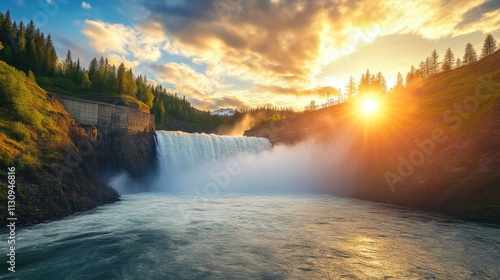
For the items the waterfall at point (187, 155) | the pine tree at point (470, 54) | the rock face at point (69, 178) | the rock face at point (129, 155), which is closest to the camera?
the rock face at point (69, 178)

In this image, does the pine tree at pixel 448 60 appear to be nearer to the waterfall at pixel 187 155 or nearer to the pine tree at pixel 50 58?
the waterfall at pixel 187 155

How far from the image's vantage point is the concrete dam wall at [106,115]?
1309 inches

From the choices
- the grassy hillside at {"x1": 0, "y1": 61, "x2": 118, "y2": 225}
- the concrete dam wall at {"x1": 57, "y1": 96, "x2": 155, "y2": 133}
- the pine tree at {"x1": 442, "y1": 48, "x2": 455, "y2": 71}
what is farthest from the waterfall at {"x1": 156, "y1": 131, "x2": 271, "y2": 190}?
the pine tree at {"x1": 442, "y1": 48, "x2": 455, "y2": 71}

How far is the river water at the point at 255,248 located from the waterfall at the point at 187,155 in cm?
2130

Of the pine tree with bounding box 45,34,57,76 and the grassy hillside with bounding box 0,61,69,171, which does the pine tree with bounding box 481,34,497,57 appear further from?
the pine tree with bounding box 45,34,57,76

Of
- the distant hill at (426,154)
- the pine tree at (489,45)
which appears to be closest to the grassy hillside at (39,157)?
the distant hill at (426,154)

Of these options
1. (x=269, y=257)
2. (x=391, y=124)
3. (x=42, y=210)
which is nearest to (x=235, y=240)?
(x=269, y=257)

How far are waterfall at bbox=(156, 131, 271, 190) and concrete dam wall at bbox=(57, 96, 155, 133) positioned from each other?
3977mm

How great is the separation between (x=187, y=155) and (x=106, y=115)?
13721mm

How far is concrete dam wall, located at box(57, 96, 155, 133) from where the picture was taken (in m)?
33.2

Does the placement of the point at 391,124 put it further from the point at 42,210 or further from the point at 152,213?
the point at 42,210

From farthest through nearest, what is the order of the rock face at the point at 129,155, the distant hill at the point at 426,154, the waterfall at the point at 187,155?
1. the waterfall at the point at 187,155
2. the rock face at the point at 129,155
3. the distant hill at the point at 426,154

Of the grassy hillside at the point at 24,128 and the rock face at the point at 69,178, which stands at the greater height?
the grassy hillside at the point at 24,128

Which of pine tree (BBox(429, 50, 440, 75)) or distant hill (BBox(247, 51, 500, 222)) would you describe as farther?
pine tree (BBox(429, 50, 440, 75))
